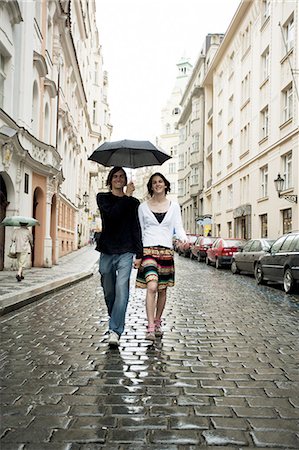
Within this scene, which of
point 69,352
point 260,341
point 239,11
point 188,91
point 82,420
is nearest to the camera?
point 82,420

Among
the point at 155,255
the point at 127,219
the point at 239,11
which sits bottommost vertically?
the point at 155,255

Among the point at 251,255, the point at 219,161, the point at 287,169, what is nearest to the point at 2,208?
the point at 251,255

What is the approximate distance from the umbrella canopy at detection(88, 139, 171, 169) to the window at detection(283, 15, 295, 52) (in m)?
19.8

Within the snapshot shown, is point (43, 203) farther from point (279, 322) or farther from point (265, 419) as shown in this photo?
point (265, 419)

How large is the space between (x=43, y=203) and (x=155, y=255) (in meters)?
14.7

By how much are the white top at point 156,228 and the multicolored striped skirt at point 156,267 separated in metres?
0.08

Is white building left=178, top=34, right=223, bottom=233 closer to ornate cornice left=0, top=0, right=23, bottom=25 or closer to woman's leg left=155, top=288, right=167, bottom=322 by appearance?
ornate cornice left=0, top=0, right=23, bottom=25

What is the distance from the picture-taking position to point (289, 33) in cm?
2475

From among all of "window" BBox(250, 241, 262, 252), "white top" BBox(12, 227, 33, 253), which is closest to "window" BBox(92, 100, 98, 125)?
"window" BBox(250, 241, 262, 252)

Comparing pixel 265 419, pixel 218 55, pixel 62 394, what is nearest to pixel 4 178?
pixel 62 394

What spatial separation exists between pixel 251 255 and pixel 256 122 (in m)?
14.8

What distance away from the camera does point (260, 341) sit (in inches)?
243

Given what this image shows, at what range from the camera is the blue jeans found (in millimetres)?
5559

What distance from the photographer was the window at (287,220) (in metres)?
23.0
